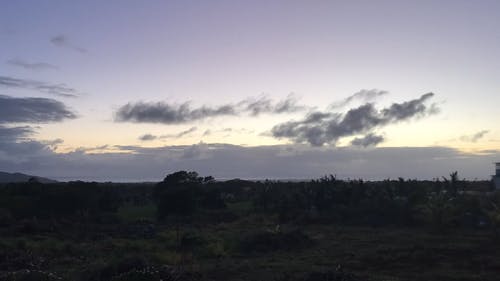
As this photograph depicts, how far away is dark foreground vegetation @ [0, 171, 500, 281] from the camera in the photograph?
19516 millimetres

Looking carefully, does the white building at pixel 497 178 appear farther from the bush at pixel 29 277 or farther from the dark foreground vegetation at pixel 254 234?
the bush at pixel 29 277

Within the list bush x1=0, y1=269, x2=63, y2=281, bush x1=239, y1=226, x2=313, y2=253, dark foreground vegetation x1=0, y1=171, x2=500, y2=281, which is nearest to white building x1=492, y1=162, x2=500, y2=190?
dark foreground vegetation x1=0, y1=171, x2=500, y2=281

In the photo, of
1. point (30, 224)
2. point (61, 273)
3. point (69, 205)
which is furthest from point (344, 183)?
point (61, 273)

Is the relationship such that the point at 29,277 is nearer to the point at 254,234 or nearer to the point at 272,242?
the point at 272,242

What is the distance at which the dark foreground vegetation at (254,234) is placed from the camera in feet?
64.0

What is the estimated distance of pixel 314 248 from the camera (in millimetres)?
27406

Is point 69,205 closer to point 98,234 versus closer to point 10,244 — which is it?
point 98,234

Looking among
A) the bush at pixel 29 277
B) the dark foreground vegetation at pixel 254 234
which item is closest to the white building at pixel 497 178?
the dark foreground vegetation at pixel 254 234

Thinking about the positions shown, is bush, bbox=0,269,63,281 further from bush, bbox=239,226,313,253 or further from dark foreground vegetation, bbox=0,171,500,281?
bush, bbox=239,226,313,253

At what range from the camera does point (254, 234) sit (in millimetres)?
28797

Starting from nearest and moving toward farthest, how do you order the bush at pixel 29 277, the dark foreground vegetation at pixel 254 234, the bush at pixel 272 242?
1. the bush at pixel 29 277
2. the dark foreground vegetation at pixel 254 234
3. the bush at pixel 272 242

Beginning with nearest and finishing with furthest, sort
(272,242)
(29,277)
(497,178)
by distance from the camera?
(29,277) → (272,242) → (497,178)

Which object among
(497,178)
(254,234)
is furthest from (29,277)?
(497,178)

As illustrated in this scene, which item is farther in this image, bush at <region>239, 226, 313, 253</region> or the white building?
the white building
